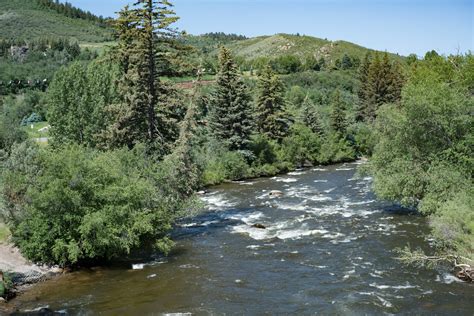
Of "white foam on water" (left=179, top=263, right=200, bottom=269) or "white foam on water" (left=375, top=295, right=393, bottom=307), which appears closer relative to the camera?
"white foam on water" (left=375, top=295, right=393, bottom=307)

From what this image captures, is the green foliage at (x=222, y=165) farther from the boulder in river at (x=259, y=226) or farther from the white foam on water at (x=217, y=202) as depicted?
the boulder in river at (x=259, y=226)

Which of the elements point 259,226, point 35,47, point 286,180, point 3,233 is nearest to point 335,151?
point 286,180

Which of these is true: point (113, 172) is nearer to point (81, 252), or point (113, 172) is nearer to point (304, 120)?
point (81, 252)

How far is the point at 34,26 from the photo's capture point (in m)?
180

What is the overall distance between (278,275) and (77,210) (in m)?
9.60

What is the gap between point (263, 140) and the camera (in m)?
56.2

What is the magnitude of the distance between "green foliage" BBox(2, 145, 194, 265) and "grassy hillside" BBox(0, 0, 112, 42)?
517 ft

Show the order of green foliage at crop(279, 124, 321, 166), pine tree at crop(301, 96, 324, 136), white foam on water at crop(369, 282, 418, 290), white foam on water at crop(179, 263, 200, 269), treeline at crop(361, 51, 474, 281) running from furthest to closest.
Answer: pine tree at crop(301, 96, 324, 136), green foliage at crop(279, 124, 321, 166), treeline at crop(361, 51, 474, 281), white foam on water at crop(179, 263, 200, 269), white foam on water at crop(369, 282, 418, 290)

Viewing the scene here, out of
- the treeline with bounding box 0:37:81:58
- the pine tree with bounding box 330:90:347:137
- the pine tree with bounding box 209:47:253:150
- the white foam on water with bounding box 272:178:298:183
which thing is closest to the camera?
the white foam on water with bounding box 272:178:298:183

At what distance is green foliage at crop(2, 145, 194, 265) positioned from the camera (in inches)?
860

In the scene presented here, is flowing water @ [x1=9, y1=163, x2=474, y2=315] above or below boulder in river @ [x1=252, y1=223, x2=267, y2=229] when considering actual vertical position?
below

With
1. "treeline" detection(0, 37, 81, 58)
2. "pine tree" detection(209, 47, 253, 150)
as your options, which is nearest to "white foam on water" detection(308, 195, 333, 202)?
"pine tree" detection(209, 47, 253, 150)

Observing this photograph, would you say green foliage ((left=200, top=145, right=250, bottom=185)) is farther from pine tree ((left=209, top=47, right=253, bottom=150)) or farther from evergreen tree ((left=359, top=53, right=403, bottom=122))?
evergreen tree ((left=359, top=53, right=403, bottom=122))

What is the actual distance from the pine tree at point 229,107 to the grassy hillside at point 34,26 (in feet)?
439
